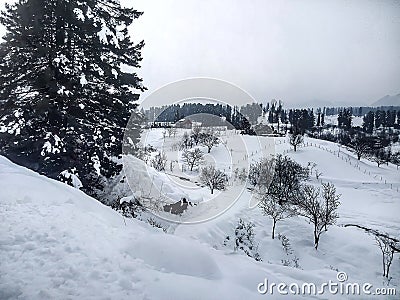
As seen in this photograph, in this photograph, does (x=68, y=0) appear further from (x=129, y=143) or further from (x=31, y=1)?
(x=129, y=143)

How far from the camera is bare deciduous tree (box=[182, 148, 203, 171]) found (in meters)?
24.0

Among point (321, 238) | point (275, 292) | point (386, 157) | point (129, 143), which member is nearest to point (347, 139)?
point (386, 157)

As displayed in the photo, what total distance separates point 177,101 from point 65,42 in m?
4.41

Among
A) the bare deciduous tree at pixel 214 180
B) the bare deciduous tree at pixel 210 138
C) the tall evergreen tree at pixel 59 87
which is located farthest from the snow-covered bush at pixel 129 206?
the bare deciduous tree at pixel 214 180

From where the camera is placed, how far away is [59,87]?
7258 mm

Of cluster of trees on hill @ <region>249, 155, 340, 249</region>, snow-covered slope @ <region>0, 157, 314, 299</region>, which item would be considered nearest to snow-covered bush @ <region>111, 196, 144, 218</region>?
snow-covered slope @ <region>0, 157, 314, 299</region>

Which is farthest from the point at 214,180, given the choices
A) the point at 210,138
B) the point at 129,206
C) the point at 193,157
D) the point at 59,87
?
the point at 59,87

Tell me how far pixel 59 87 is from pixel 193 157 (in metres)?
16.9

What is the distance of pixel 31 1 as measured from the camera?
718 cm

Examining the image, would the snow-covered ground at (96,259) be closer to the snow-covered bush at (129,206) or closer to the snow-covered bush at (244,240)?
the snow-covered bush at (129,206)

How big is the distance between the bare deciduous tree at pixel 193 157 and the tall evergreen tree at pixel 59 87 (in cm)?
1563

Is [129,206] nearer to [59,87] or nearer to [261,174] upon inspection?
[59,87]

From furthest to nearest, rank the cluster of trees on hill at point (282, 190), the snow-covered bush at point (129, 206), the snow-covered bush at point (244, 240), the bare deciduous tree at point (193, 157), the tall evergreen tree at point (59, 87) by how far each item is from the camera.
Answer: the bare deciduous tree at point (193, 157), the cluster of trees on hill at point (282, 190), the snow-covered bush at point (244, 240), the snow-covered bush at point (129, 206), the tall evergreen tree at point (59, 87)

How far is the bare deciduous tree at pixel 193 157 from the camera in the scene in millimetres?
24031
